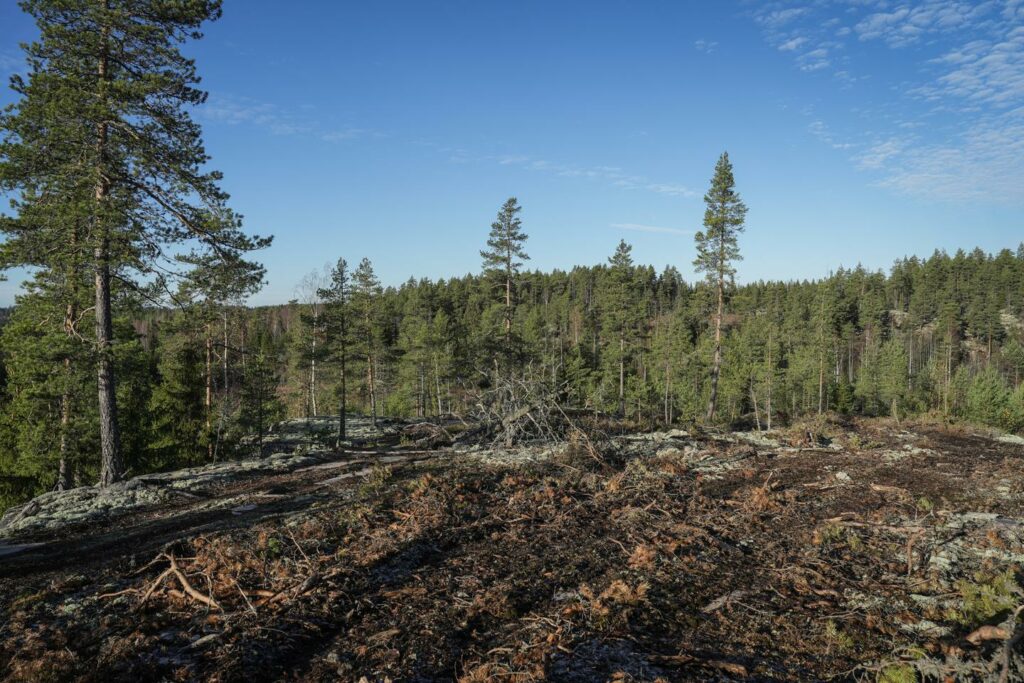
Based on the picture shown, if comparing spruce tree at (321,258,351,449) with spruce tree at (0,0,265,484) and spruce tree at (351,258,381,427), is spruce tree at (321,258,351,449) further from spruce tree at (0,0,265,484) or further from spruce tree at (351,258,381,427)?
spruce tree at (0,0,265,484)

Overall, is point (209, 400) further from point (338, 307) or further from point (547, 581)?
point (547, 581)

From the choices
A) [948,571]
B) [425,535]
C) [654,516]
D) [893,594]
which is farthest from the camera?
[654,516]

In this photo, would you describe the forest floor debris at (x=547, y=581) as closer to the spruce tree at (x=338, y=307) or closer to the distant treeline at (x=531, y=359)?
the distant treeline at (x=531, y=359)

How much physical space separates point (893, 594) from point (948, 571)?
1050 mm

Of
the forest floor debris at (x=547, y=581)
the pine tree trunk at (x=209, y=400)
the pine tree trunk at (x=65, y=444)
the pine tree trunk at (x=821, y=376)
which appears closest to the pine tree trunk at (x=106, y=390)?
the forest floor debris at (x=547, y=581)

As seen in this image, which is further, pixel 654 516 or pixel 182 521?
pixel 182 521

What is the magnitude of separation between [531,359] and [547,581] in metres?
14.0

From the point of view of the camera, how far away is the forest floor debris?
4219 mm

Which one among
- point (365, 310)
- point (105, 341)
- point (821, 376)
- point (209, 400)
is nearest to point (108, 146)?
point (105, 341)

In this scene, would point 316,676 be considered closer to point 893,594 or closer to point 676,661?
point 676,661

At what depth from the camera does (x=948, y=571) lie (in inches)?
221

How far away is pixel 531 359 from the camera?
64.3 ft

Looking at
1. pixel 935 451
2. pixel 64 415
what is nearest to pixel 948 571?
pixel 935 451

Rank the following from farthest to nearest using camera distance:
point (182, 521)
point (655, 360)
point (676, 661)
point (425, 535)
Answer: point (655, 360) < point (182, 521) < point (425, 535) < point (676, 661)
